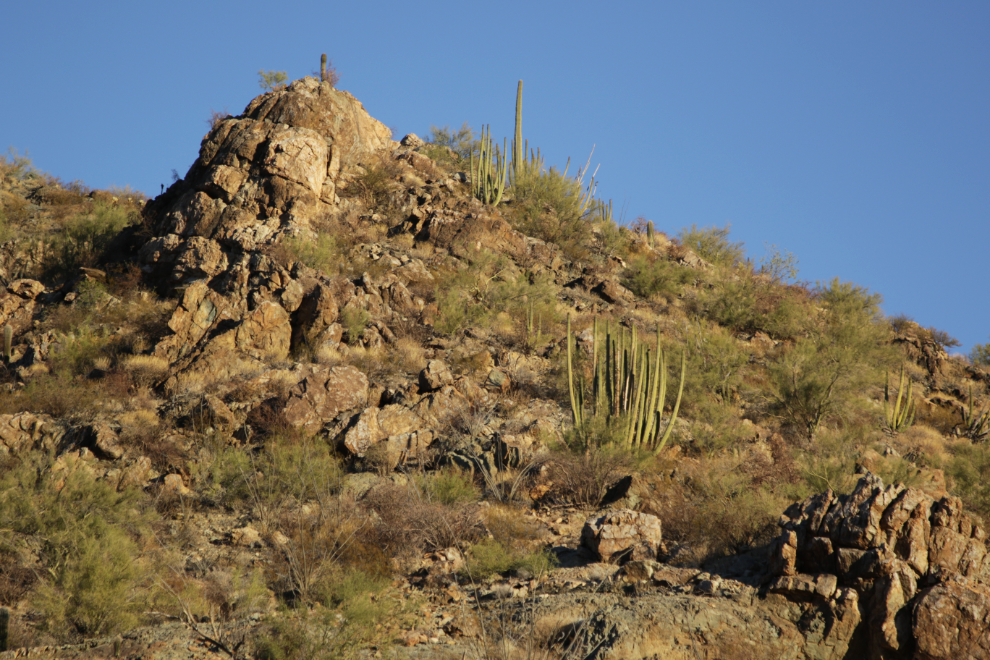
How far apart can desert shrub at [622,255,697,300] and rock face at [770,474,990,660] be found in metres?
14.9

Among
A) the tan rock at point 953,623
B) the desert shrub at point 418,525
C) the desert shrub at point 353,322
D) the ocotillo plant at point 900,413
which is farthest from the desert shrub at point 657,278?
the tan rock at point 953,623

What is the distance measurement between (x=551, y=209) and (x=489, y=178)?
7.63 ft

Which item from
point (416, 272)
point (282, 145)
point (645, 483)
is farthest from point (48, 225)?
point (645, 483)

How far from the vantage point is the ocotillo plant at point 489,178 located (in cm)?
2306

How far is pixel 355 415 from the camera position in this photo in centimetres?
1234

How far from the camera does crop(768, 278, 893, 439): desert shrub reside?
15000 millimetres

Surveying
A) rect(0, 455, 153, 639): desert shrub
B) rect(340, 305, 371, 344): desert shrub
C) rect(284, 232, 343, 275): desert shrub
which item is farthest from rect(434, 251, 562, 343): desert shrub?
rect(0, 455, 153, 639): desert shrub

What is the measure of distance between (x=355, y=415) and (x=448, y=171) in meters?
15.3

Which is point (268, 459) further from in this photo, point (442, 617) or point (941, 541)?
point (941, 541)

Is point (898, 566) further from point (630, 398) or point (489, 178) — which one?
point (489, 178)

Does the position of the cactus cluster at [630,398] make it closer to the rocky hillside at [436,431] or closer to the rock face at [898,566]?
the rocky hillside at [436,431]

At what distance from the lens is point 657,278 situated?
22.0 meters

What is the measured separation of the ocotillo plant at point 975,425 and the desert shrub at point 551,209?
445 inches

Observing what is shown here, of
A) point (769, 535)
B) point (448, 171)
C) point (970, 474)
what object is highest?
point (448, 171)
